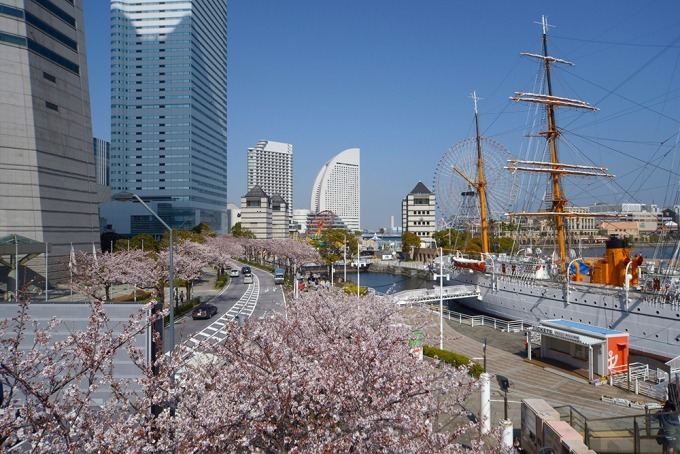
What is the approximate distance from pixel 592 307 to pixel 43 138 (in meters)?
48.1

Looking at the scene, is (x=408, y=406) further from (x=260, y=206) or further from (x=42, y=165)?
(x=260, y=206)

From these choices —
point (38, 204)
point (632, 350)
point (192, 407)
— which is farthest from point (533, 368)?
point (38, 204)

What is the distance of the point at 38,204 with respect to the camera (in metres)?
42.2

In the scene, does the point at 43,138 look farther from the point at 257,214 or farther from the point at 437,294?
the point at 257,214

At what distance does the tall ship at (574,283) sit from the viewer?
2664 centimetres

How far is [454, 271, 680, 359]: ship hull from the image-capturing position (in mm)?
26109

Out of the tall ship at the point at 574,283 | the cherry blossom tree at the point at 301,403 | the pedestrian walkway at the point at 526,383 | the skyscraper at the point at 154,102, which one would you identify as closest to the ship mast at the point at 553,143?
the tall ship at the point at 574,283

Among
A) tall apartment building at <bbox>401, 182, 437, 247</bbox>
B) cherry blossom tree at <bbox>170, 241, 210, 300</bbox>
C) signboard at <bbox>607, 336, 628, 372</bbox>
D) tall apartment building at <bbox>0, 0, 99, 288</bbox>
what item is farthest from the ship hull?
tall apartment building at <bbox>401, 182, 437, 247</bbox>

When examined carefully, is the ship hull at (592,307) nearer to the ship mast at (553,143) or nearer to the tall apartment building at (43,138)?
the ship mast at (553,143)

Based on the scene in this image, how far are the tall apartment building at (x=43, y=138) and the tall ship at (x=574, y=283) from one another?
38.0m

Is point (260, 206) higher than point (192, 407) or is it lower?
higher

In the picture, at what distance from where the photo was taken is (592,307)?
3073cm

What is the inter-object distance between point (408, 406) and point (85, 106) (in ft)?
179

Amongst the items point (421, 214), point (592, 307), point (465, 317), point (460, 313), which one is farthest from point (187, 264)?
point (421, 214)
